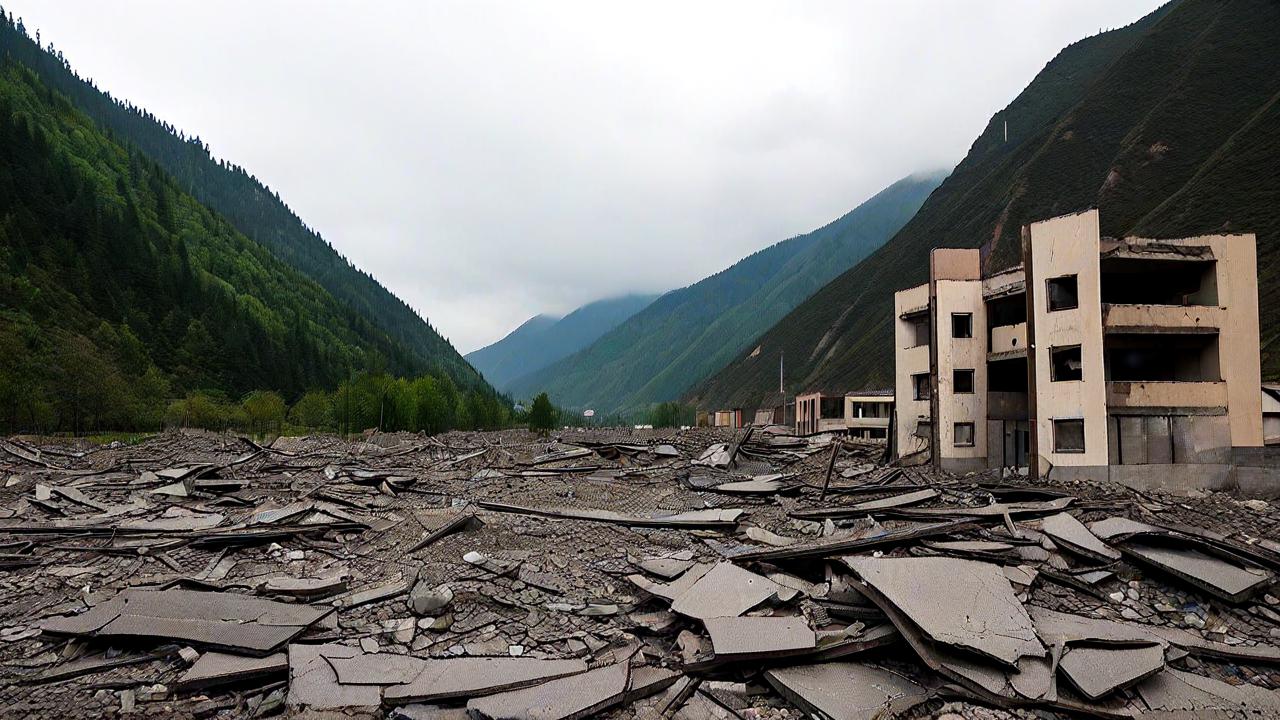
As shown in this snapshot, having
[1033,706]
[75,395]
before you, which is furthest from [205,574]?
[75,395]

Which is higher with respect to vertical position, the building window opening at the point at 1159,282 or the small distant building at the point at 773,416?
the building window opening at the point at 1159,282

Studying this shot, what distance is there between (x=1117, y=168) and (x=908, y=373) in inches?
2578

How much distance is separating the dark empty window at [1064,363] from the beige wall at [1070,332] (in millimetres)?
171

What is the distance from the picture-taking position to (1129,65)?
89.8 meters

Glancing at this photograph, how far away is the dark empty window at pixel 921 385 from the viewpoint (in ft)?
83.0

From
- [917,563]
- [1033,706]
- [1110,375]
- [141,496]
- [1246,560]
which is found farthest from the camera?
[1110,375]

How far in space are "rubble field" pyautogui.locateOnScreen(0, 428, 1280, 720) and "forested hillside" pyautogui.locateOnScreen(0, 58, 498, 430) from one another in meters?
38.2

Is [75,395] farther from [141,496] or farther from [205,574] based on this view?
[205,574]

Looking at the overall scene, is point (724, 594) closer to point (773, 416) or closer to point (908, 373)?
point (908, 373)

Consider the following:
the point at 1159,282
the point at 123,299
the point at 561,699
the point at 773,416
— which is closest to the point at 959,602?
the point at 561,699

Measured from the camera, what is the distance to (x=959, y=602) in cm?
716

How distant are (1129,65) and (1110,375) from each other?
319ft

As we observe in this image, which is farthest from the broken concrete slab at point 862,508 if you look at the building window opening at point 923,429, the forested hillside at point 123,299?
the forested hillside at point 123,299

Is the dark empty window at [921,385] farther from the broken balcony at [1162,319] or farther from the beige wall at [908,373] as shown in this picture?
the broken balcony at [1162,319]
